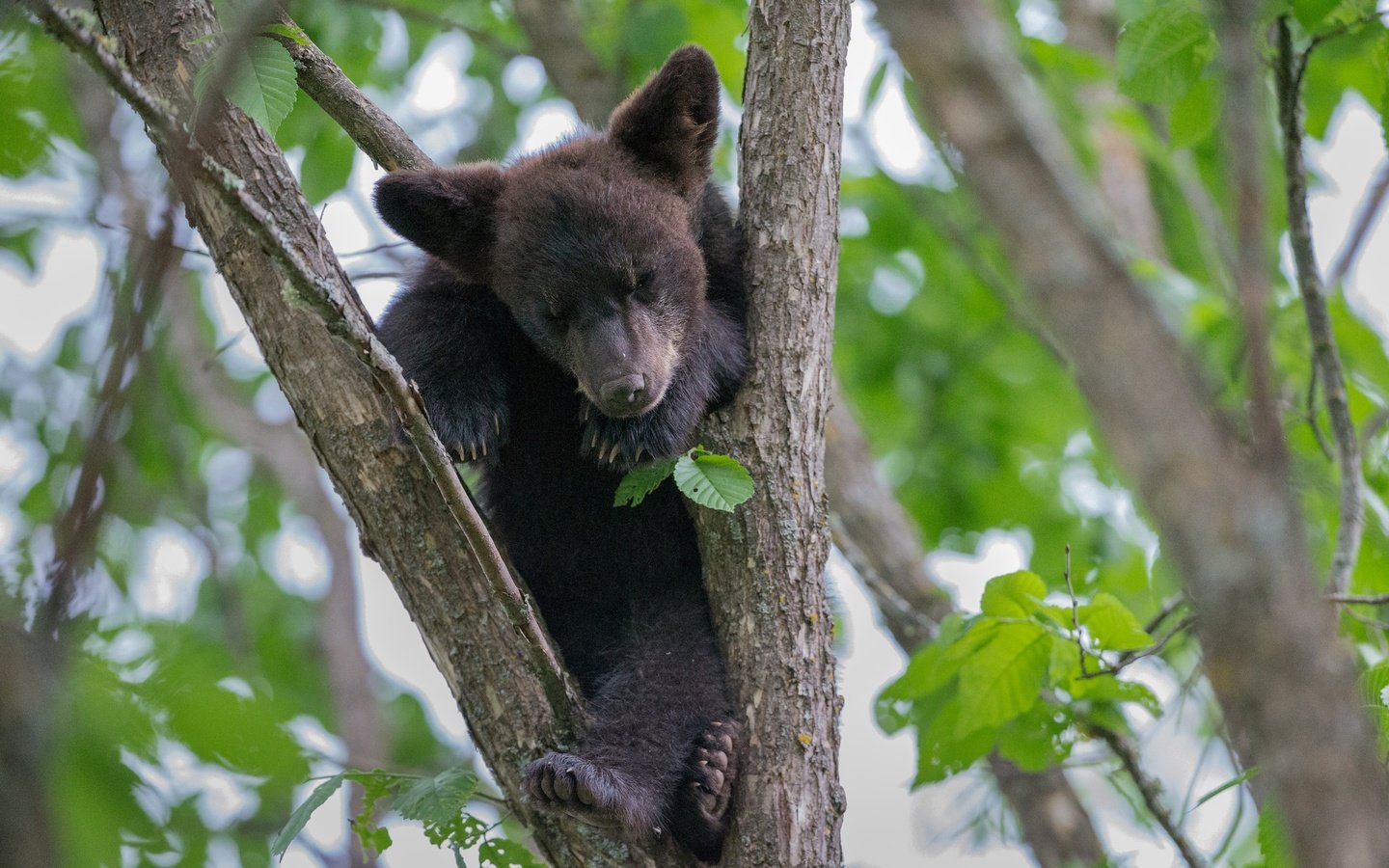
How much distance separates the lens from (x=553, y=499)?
4.13 metres

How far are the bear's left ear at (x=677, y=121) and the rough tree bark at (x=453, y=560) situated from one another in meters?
1.43

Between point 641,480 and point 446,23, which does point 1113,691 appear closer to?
point 641,480

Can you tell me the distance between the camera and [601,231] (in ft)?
13.1

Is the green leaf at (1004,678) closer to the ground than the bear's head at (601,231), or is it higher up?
closer to the ground

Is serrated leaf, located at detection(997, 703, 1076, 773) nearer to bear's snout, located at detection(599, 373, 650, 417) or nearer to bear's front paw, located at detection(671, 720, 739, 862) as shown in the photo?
bear's front paw, located at detection(671, 720, 739, 862)

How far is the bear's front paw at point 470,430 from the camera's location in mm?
3600

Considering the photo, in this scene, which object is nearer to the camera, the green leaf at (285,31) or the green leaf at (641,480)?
the green leaf at (285,31)

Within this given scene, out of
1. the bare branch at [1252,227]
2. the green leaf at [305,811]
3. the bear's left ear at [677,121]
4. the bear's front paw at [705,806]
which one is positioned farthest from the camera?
the bear's left ear at [677,121]

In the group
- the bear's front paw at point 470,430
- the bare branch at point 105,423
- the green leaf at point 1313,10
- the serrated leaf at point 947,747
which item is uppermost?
the green leaf at point 1313,10

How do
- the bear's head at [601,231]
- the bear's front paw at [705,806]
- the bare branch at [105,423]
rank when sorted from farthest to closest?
the bear's head at [601,231] < the bear's front paw at [705,806] < the bare branch at [105,423]

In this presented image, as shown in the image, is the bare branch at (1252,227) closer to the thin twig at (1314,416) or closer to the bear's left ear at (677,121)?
the bear's left ear at (677,121)

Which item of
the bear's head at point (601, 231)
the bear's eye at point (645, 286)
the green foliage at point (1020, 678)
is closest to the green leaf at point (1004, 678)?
the green foliage at point (1020, 678)

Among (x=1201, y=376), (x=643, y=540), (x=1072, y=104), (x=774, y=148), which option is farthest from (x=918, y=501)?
(x=1201, y=376)

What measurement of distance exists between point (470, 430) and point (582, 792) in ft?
3.72
